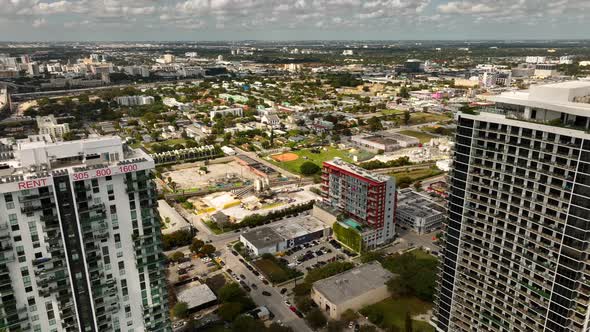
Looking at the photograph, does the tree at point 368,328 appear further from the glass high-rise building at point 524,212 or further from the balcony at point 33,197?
the balcony at point 33,197

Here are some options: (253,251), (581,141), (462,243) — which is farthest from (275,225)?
(581,141)

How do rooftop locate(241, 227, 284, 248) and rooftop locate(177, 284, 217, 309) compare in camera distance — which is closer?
rooftop locate(177, 284, 217, 309)

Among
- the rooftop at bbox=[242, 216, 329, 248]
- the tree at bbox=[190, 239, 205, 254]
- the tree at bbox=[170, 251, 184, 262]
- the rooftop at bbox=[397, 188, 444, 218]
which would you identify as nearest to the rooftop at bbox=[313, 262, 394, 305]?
the rooftop at bbox=[242, 216, 329, 248]

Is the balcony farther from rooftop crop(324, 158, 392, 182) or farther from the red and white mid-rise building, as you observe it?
rooftop crop(324, 158, 392, 182)

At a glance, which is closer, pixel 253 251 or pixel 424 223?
pixel 253 251

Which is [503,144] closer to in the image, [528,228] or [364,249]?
[528,228]

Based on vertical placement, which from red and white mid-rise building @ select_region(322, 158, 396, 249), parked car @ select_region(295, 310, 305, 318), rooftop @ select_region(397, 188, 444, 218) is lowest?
parked car @ select_region(295, 310, 305, 318)
